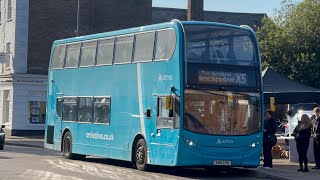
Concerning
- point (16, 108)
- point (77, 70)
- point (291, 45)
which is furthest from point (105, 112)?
point (16, 108)

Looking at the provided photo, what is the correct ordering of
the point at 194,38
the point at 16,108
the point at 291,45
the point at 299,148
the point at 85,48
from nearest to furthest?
the point at 194,38 → the point at 299,148 → the point at 85,48 → the point at 291,45 → the point at 16,108

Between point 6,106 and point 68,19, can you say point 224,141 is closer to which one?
point 68,19

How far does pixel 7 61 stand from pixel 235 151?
3122cm

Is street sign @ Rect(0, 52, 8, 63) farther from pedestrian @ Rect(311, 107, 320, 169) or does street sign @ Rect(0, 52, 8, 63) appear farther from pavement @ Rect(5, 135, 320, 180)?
pedestrian @ Rect(311, 107, 320, 169)

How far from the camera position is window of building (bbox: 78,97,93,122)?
2470 cm

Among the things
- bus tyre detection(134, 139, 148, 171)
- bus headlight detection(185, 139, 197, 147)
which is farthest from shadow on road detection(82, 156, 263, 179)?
bus headlight detection(185, 139, 197, 147)

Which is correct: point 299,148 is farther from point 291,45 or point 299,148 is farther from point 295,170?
point 291,45

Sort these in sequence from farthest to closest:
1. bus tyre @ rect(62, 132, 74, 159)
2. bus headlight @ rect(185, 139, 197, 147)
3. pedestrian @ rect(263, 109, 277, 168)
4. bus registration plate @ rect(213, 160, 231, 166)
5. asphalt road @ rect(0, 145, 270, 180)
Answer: bus tyre @ rect(62, 132, 74, 159) → pedestrian @ rect(263, 109, 277, 168) → bus registration plate @ rect(213, 160, 231, 166) → bus headlight @ rect(185, 139, 197, 147) → asphalt road @ rect(0, 145, 270, 180)

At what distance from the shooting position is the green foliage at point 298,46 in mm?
42344

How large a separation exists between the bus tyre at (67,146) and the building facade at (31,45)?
70.9ft

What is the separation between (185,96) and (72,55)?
7962 millimetres

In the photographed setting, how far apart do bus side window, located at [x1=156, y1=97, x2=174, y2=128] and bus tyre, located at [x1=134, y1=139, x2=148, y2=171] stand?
1.09 metres

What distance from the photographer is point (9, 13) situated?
50281 millimetres

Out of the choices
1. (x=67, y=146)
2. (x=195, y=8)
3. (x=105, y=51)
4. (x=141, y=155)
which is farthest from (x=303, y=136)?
(x=195, y=8)
